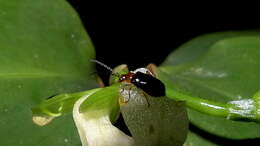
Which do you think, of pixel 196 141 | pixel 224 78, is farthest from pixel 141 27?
pixel 196 141

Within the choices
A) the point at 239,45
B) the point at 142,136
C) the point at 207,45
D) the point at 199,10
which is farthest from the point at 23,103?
the point at 199,10

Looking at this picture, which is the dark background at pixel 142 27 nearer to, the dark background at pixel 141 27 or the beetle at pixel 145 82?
the dark background at pixel 141 27

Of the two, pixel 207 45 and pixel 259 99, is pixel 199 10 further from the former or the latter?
pixel 259 99

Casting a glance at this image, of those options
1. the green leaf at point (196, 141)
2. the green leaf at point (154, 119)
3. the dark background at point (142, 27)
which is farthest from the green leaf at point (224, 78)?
the dark background at point (142, 27)

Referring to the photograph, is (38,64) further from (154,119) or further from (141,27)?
(141,27)

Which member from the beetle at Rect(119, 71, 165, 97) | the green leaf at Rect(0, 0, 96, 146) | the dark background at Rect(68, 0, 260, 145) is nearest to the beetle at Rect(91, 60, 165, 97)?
the beetle at Rect(119, 71, 165, 97)

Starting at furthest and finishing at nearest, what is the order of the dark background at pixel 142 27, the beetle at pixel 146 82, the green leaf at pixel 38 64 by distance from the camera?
the dark background at pixel 142 27
the green leaf at pixel 38 64
the beetle at pixel 146 82

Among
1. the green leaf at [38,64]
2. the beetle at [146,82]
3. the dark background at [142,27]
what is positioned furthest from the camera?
the dark background at [142,27]

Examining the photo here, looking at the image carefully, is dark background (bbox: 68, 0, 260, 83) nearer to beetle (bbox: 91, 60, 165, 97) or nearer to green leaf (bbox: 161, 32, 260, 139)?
green leaf (bbox: 161, 32, 260, 139)
